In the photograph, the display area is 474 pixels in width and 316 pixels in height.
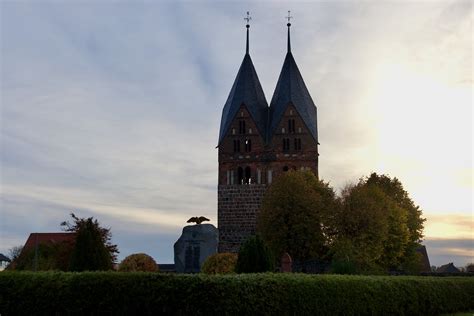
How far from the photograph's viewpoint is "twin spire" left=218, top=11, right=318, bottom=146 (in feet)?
220

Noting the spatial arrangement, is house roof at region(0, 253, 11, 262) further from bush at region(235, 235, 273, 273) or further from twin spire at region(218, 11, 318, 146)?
bush at region(235, 235, 273, 273)

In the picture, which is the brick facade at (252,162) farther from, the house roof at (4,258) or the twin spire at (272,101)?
the house roof at (4,258)

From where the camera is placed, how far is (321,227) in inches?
1850

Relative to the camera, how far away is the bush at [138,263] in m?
36.1

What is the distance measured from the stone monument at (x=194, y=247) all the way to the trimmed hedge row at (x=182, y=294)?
19613 millimetres

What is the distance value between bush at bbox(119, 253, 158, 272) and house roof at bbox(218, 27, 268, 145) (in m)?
31.5

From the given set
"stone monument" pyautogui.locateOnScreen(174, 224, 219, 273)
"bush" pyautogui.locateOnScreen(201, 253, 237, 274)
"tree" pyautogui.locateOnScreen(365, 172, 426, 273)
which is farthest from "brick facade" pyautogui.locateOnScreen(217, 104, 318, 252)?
"bush" pyautogui.locateOnScreen(201, 253, 237, 274)

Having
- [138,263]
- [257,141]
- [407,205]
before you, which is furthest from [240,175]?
[138,263]

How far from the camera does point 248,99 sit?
67625 millimetres

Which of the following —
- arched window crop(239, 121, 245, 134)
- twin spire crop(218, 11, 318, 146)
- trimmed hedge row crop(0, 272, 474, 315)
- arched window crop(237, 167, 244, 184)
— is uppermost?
twin spire crop(218, 11, 318, 146)

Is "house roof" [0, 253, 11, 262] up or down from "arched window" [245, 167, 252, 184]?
down

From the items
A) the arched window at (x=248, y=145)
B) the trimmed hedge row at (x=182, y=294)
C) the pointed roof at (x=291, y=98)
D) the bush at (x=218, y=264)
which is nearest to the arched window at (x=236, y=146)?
the arched window at (x=248, y=145)

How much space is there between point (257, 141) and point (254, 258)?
153 ft

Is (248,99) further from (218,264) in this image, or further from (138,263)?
(218,264)
